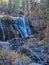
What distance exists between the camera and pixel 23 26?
2238 centimetres

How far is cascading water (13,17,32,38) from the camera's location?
21.2 m

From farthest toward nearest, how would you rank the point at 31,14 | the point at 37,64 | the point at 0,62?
the point at 31,14 → the point at 37,64 → the point at 0,62

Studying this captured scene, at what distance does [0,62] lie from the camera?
8.55 metres

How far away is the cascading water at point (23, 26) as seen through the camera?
21159 millimetres

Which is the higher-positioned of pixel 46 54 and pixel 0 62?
pixel 0 62

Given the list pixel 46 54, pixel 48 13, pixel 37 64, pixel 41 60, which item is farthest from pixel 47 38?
pixel 37 64

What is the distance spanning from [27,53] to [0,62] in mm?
3802

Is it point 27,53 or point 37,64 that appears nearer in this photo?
point 37,64

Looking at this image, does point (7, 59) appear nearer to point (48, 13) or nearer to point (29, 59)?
point (29, 59)

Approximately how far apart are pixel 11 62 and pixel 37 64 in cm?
195

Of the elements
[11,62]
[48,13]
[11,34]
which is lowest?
[11,34]

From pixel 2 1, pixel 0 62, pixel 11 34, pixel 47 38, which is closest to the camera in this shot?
pixel 0 62

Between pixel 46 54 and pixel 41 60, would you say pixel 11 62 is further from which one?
pixel 46 54

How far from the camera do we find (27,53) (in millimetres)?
12203
